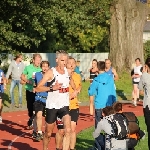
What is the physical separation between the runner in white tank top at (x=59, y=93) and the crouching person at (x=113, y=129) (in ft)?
5.28

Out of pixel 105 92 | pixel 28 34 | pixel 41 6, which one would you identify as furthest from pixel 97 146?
pixel 28 34

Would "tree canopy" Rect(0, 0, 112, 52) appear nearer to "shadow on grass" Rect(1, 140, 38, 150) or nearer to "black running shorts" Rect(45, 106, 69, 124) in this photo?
"shadow on grass" Rect(1, 140, 38, 150)

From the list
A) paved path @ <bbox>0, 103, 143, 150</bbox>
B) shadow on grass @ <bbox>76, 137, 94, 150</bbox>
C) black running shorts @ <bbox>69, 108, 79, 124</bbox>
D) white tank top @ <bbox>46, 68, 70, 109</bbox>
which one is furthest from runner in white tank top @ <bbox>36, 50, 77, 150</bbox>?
paved path @ <bbox>0, 103, 143, 150</bbox>

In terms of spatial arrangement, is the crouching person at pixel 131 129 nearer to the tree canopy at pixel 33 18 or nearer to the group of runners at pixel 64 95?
the group of runners at pixel 64 95

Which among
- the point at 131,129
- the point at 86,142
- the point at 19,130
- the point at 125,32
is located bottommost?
the point at 19,130

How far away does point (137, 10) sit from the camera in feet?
120

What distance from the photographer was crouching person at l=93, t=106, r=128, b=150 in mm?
10828

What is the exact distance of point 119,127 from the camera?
1081 centimetres

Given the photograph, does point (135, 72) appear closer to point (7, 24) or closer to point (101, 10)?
point (7, 24)

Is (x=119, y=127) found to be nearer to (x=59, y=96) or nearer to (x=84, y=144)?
(x=59, y=96)

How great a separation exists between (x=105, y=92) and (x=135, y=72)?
423 inches

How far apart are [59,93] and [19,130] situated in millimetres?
5871

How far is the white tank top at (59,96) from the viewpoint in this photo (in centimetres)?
1258

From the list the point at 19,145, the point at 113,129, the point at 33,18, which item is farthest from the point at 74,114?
the point at 33,18
